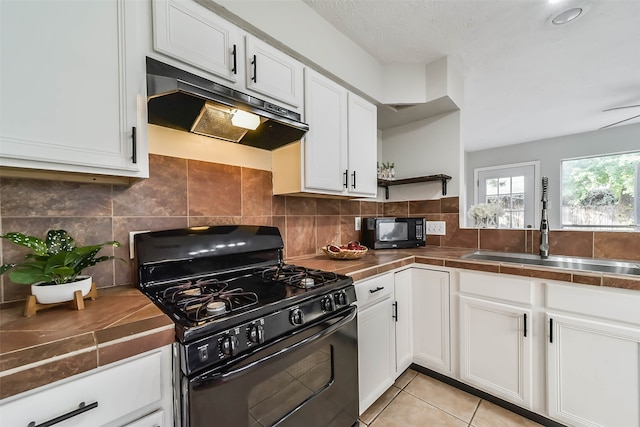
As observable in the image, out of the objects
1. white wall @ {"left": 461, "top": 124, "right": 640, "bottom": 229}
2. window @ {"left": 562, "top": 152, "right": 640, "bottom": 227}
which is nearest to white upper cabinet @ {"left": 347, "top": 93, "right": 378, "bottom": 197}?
white wall @ {"left": 461, "top": 124, "right": 640, "bottom": 229}

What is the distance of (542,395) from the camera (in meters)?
1.41

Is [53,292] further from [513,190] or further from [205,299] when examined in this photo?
[513,190]

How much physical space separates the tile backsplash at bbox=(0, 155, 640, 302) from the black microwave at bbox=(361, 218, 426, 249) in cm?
16

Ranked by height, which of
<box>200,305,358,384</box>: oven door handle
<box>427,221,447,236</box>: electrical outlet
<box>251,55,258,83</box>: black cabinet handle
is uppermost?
<box>251,55,258,83</box>: black cabinet handle

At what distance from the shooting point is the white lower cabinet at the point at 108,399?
21.9 inches

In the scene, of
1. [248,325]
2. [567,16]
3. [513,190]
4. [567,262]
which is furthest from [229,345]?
[513,190]

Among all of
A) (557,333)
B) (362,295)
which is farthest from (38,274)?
(557,333)

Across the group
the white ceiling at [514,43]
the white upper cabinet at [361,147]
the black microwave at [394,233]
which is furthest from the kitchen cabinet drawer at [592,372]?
the white ceiling at [514,43]

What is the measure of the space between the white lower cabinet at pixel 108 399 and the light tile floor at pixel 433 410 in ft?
4.06

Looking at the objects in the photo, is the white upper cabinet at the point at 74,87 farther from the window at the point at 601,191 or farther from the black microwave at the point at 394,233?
the window at the point at 601,191

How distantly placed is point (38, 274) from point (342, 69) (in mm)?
1855

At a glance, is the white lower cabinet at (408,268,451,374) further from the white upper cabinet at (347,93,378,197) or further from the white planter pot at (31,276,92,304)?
the white planter pot at (31,276,92,304)

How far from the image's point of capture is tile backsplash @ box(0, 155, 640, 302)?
0.96 meters

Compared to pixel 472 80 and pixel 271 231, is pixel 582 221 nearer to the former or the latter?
pixel 472 80
